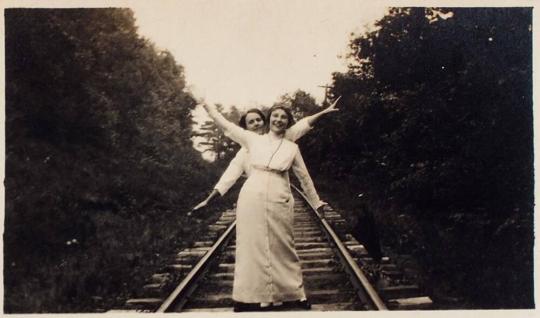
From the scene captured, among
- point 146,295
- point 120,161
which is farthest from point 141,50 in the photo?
point 146,295

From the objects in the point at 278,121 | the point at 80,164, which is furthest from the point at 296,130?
the point at 80,164

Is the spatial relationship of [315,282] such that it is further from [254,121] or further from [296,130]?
[254,121]

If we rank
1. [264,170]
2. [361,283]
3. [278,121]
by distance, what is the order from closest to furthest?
1. [278,121]
2. [264,170]
3. [361,283]

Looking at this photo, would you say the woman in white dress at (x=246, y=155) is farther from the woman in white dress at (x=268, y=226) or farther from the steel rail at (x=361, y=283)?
the steel rail at (x=361, y=283)

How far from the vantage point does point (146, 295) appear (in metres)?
4.54

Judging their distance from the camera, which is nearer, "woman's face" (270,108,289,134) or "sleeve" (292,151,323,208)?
"woman's face" (270,108,289,134)

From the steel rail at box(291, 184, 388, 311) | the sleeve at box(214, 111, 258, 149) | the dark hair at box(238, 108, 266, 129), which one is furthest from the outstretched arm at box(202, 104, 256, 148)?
the steel rail at box(291, 184, 388, 311)

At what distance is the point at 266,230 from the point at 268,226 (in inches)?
1.4

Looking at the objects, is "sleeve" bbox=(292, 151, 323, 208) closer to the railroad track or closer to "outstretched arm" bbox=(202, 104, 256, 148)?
"outstretched arm" bbox=(202, 104, 256, 148)

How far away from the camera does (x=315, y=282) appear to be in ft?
15.9

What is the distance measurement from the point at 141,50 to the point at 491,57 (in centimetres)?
480

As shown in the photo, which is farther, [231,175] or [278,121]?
[231,175]

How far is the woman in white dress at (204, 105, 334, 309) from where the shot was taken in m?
4.14

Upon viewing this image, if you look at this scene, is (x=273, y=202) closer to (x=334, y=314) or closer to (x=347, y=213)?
(x=334, y=314)
